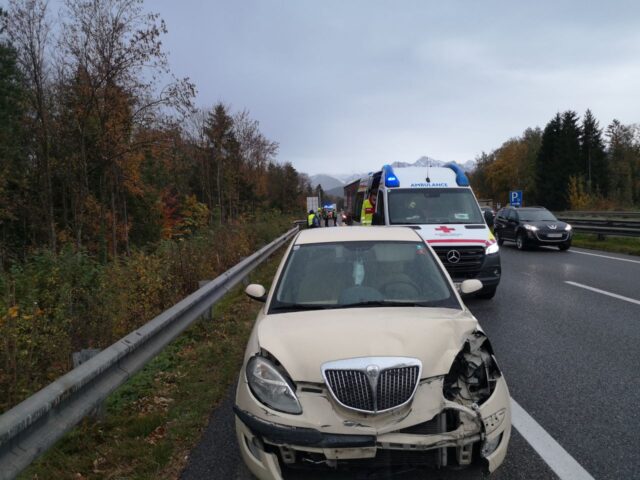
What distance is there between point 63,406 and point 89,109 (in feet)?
75.8

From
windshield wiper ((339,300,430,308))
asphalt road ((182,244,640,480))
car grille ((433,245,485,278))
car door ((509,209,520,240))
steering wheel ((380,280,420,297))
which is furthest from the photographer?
car door ((509,209,520,240))

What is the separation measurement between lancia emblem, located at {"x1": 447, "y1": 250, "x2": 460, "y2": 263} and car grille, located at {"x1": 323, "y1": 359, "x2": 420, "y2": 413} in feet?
19.3

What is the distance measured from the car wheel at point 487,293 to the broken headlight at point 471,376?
575 cm

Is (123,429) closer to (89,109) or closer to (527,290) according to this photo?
(527,290)

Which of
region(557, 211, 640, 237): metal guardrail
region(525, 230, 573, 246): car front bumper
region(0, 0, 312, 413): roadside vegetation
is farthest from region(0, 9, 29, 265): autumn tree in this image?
region(557, 211, 640, 237): metal guardrail

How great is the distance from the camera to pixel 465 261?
8.34 metres

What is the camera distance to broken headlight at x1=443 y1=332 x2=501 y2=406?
9.16 ft

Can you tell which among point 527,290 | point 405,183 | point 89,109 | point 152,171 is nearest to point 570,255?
point 527,290

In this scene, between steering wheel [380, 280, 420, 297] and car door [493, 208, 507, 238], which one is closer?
steering wheel [380, 280, 420, 297]

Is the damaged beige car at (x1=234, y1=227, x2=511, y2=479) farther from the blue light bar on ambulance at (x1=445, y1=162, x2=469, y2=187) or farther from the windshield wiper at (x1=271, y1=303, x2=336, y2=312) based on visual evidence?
the blue light bar on ambulance at (x1=445, y1=162, x2=469, y2=187)

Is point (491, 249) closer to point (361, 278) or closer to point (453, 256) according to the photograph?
point (453, 256)

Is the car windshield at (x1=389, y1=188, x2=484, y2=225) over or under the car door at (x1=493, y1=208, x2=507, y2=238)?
over

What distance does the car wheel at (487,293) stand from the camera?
8562 millimetres

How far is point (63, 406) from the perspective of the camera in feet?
8.98
